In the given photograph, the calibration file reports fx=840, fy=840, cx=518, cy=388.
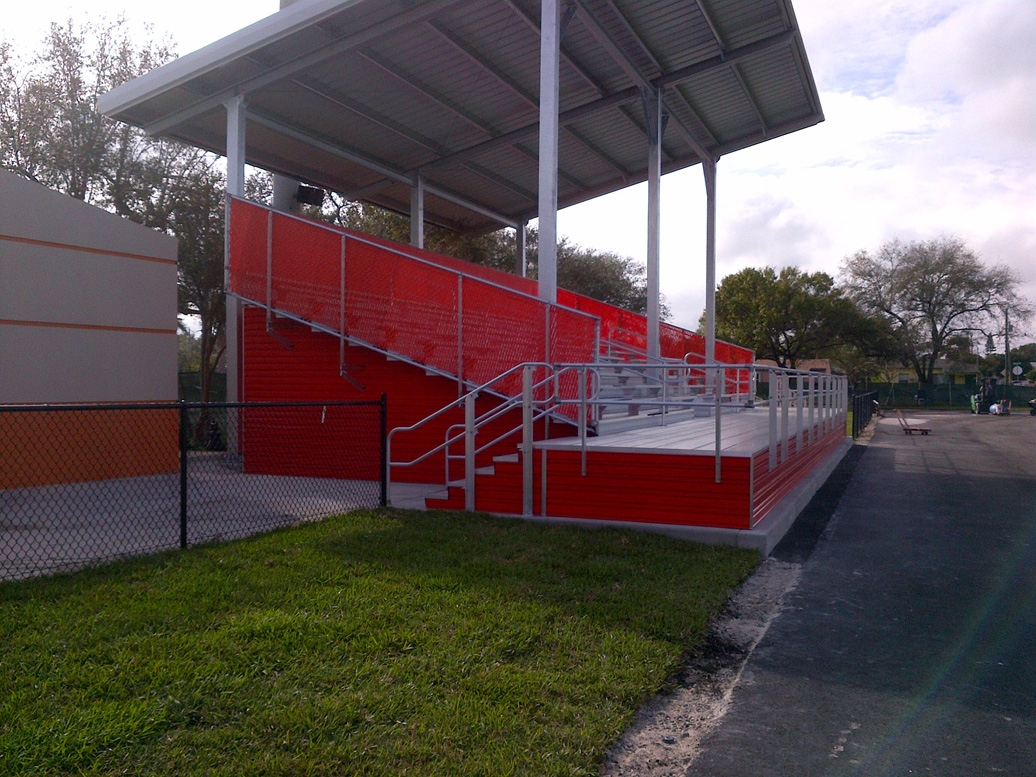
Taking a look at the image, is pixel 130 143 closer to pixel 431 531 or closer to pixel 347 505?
pixel 347 505

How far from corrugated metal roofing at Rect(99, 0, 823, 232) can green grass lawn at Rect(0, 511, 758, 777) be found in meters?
8.51

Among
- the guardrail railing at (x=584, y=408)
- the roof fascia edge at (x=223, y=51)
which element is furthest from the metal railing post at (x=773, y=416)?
the roof fascia edge at (x=223, y=51)

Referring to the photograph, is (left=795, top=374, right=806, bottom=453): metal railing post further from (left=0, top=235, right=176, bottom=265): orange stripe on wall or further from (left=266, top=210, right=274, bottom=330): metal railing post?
(left=0, top=235, right=176, bottom=265): orange stripe on wall

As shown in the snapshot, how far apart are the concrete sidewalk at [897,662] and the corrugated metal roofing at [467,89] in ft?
28.8

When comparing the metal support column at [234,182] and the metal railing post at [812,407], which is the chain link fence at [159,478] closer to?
the metal support column at [234,182]

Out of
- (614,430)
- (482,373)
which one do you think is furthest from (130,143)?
(614,430)

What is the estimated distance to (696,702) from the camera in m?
4.37

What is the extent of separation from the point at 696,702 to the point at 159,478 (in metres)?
8.96

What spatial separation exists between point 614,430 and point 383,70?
7.29m

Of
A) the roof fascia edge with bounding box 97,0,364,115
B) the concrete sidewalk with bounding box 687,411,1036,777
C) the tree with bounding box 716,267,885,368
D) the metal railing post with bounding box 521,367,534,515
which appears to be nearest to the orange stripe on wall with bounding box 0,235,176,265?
the roof fascia edge with bounding box 97,0,364,115

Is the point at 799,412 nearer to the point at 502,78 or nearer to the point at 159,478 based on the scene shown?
the point at 502,78

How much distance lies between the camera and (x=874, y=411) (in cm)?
3597

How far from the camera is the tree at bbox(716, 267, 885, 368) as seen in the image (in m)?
52.8

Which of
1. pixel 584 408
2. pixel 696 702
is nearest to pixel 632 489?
pixel 584 408
